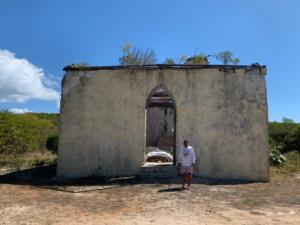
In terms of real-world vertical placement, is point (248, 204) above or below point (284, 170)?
below

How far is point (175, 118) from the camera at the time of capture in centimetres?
809

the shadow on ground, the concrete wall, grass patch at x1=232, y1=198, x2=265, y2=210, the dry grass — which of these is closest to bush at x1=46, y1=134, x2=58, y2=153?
the shadow on ground

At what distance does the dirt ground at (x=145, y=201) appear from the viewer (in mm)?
4074

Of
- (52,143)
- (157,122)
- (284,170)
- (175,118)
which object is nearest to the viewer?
(175,118)

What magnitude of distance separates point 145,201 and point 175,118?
3660mm

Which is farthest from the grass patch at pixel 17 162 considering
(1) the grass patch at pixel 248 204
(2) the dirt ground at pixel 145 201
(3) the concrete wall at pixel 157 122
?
(3) the concrete wall at pixel 157 122

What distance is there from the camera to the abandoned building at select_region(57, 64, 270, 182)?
779 centimetres

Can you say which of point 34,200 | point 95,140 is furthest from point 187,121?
point 34,200

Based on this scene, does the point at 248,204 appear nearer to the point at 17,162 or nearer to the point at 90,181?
the point at 90,181

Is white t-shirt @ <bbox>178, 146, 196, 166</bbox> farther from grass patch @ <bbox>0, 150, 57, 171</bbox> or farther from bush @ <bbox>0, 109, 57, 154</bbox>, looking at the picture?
bush @ <bbox>0, 109, 57, 154</bbox>

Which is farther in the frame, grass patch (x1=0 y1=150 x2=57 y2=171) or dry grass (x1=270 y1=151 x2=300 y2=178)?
grass patch (x1=0 y1=150 x2=57 y2=171)

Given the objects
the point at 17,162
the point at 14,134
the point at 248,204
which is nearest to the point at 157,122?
the point at 14,134

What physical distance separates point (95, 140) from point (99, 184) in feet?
5.75

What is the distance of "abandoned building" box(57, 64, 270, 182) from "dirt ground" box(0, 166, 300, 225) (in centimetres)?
66
